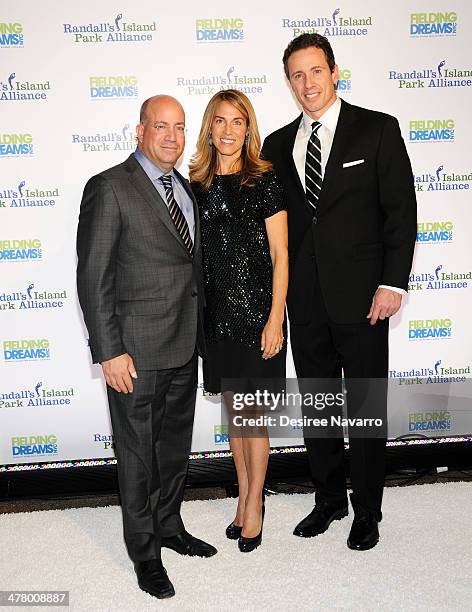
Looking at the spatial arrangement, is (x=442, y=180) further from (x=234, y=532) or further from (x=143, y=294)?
(x=234, y=532)

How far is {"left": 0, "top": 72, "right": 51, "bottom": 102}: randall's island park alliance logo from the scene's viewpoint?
3459 millimetres

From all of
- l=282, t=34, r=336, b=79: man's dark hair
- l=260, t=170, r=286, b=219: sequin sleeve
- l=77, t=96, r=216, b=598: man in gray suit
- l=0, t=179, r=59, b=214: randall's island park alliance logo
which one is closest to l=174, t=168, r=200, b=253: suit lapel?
l=77, t=96, r=216, b=598: man in gray suit

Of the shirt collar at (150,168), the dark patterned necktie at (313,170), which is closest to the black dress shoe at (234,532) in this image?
the dark patterned necktie at (313,170)

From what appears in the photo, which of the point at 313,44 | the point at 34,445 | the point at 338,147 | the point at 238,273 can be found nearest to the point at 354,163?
the point at 338,147

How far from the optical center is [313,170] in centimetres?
288

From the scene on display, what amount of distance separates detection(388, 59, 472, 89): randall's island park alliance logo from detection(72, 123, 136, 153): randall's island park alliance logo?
1377mm

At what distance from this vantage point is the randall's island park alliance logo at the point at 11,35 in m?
3.43

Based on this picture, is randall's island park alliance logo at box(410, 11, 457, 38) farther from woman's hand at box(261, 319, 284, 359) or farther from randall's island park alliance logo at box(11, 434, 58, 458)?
randall's island park alliance logo at box(11, 434, 58, 458)

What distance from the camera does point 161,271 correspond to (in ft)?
8.39

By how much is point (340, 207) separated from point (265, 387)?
79 cm

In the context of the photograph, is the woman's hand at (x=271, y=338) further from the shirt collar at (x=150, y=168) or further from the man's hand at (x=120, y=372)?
the shirt collar at (x=150, y=168)

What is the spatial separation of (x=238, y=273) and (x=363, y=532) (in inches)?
47.7

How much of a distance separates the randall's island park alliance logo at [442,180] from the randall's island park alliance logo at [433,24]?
68cm

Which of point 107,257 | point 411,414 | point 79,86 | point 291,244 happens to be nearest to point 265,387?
point 291,244
